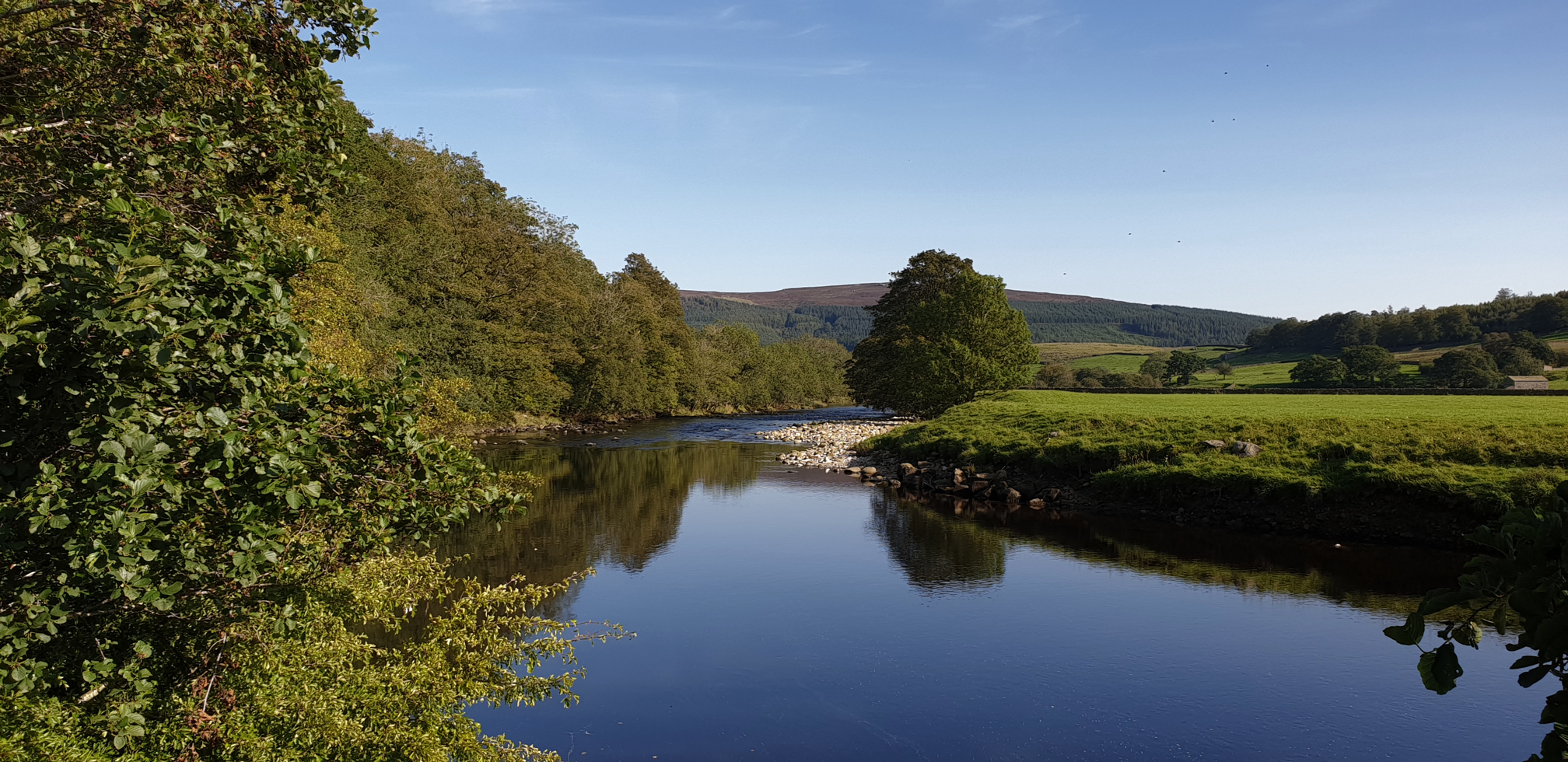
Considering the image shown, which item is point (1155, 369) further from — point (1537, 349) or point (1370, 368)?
point (1370, 368)

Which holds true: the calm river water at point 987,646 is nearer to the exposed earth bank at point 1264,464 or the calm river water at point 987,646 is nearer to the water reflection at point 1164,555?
the water reflection at point 1164,555

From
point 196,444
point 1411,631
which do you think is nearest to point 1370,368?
point 1411,631

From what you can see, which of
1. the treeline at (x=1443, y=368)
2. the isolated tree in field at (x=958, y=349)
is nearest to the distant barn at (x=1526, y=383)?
the treeline at (x=1443, y=368)

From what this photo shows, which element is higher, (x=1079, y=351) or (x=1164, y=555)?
(x=1079, y=351)

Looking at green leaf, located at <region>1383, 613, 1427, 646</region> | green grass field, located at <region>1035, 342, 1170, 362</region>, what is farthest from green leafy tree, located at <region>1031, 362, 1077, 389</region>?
green leaf, located at <region>1383, 613, 1427, 646</region>

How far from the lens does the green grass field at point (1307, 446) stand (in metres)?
21.6

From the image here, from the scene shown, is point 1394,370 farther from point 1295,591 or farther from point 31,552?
point 31,552

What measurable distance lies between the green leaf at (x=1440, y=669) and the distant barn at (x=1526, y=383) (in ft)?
197

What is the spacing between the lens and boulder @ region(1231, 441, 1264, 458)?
26.2m

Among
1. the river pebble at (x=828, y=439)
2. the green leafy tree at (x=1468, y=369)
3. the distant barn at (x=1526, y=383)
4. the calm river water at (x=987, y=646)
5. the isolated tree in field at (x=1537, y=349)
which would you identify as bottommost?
the calm river water at (x=987, y=646)

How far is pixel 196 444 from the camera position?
5.58 metres

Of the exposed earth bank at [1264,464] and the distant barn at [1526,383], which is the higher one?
the distant barn at [1526,383]

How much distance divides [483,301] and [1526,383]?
64.4 m

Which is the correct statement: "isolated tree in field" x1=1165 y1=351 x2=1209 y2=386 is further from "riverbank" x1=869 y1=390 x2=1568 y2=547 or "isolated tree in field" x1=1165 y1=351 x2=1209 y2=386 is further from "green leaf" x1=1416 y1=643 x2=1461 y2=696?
"green leaf" x1=1416 y1=643 x2=1461 y2=696
